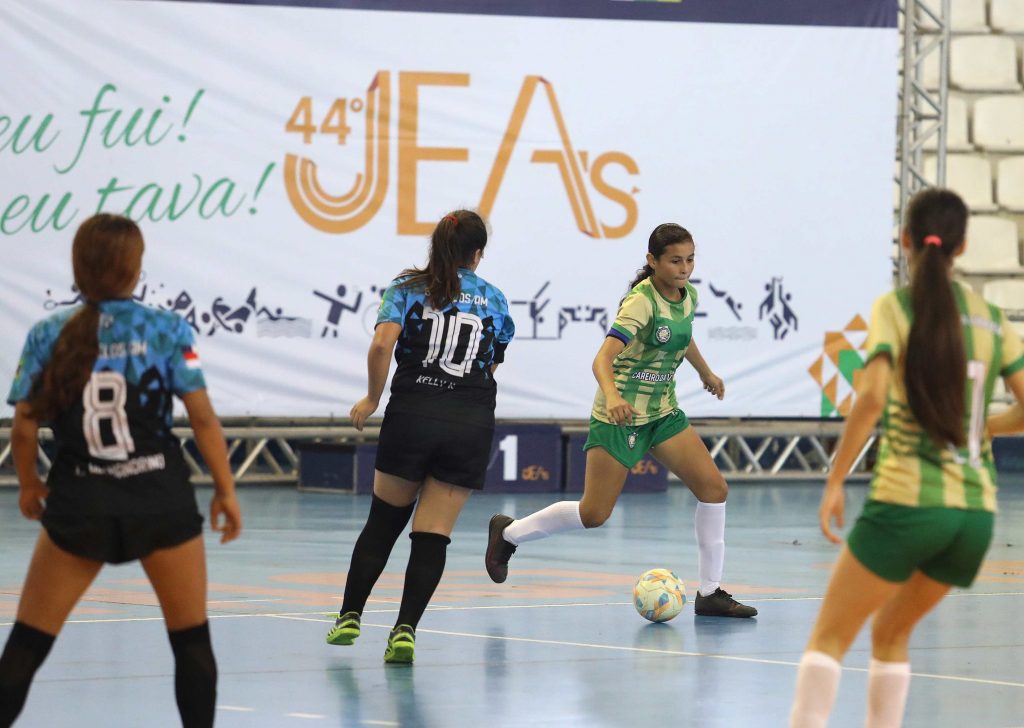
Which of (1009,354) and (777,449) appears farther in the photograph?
(777,449)

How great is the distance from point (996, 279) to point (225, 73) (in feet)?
26.5

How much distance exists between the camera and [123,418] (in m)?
4.38

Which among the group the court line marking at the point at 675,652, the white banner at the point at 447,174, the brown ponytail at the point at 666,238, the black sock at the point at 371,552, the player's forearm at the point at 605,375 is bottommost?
the court line marking at the point at 675,652

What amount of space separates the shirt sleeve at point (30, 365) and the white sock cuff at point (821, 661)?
6.42 ft

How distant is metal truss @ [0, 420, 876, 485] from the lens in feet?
51.8

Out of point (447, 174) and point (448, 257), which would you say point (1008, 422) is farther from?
point (447, 174)

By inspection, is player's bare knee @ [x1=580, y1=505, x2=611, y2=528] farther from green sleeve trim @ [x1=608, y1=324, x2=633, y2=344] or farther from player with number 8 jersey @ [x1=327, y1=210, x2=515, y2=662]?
player with number 8 jersey @ [x1=327, y1=210, x2=515, y2=662]

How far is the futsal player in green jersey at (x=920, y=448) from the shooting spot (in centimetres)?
420

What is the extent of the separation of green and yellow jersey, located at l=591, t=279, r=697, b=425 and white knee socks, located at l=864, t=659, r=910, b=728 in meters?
3.58

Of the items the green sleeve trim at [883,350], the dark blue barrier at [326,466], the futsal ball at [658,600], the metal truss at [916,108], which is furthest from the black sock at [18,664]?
the metal truss at [916,108]

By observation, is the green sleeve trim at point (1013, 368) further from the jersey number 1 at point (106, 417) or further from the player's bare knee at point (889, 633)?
the jersey number 1 at point (106, 417)

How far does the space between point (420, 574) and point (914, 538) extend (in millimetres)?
2814

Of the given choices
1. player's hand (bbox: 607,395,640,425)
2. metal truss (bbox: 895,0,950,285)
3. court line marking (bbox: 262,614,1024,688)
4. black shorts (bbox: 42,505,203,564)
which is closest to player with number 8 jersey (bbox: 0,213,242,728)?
black shorts (bbox: 42,505,203,564)

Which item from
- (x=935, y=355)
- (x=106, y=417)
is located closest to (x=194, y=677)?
(x=106, y=417)
